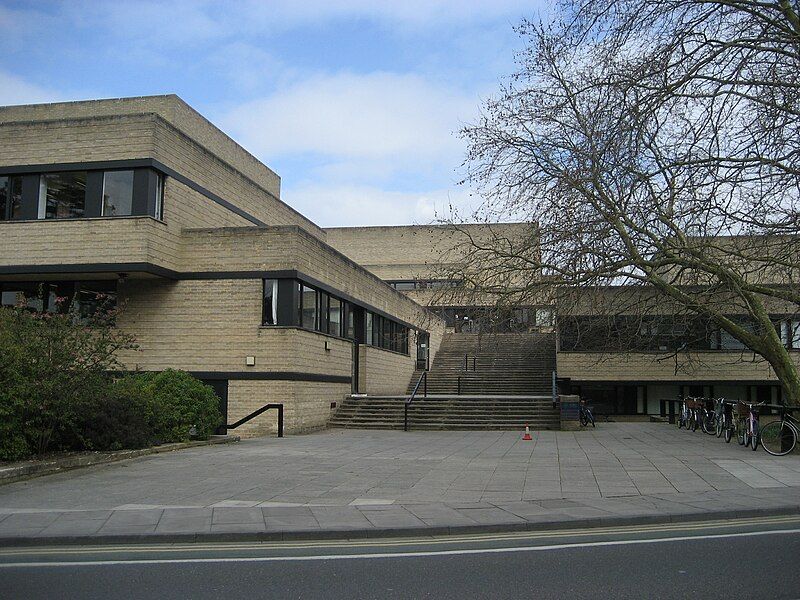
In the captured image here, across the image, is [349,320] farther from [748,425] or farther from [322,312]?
[748,425]

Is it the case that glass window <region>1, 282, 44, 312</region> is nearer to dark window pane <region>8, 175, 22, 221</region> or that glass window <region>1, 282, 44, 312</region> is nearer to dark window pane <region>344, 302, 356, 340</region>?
dark window pane <region>8, 175, 22, 221</region>

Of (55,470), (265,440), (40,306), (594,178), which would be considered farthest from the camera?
(40,306)

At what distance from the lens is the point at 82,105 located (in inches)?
1289

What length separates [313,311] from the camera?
83.9 ft

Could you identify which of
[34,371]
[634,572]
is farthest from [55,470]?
[634,572]

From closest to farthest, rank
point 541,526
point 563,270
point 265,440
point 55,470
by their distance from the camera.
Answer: point 541,526 < point 55,470 < point 563,270 < point 265,440

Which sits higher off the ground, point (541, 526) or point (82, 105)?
point (82, 105)

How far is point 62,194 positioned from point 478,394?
20.4m

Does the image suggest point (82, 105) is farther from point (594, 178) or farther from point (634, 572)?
point (634, 572)

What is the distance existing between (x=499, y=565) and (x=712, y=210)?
11.8m

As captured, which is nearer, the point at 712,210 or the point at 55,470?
the point at 55,470

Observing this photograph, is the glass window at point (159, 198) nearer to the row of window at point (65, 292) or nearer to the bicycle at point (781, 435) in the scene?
the row of window at point (65, 292)

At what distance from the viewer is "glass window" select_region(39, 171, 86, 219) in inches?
907

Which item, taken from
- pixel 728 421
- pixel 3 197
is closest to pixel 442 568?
pixel 728 421
